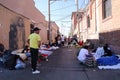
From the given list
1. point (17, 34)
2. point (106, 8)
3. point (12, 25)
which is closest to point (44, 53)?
point (17, 34)

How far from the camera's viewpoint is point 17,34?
20.3 meters

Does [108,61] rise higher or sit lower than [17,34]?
lower

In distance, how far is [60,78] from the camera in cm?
993

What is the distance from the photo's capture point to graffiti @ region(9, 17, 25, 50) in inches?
741

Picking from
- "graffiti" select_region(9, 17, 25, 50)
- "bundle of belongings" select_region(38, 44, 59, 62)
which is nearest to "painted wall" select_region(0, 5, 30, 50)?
"graffiti" select_region(9, 17, 25, 50)

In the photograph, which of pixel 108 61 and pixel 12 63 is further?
pixel 108 61

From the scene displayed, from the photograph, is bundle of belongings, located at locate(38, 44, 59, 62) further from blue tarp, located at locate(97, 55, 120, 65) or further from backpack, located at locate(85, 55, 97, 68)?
blue tarp, located at locate(97, 55, 120, 65)

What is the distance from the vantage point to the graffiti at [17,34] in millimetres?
18828

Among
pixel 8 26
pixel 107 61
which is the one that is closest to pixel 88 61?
pixel 107 61

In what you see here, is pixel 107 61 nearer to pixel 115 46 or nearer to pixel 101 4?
pixel 115 46

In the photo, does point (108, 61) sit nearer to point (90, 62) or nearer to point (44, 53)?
point (90, 62)

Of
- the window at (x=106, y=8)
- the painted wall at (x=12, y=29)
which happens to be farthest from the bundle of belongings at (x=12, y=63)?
the window at (x=106, y=8)

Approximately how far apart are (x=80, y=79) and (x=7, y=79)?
8.38ft

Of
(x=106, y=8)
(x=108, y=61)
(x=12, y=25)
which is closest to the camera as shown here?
(x=108, y=61)
